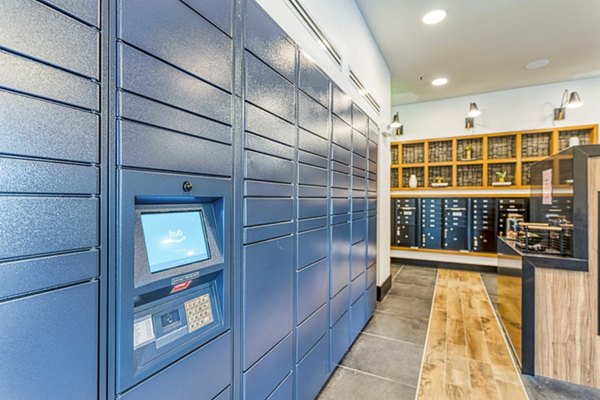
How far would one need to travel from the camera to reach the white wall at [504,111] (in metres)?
4.48

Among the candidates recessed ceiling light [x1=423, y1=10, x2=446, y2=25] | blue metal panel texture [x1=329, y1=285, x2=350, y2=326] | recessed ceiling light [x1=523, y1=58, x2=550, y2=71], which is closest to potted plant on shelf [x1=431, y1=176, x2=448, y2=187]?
recessed ceiling light [x1=523, y1=58, x2=550, y2=71]

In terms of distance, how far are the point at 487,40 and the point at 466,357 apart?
3.31m

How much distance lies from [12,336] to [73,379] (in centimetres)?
17

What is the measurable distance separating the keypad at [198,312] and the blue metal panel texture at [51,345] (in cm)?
29

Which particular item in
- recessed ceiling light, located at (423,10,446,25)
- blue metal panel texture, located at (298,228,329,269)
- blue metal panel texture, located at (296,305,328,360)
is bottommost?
blue metal panel texture, located at (296,305,328,360)

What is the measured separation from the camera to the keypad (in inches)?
37.4

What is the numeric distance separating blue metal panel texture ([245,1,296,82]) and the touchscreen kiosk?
0.61 metres

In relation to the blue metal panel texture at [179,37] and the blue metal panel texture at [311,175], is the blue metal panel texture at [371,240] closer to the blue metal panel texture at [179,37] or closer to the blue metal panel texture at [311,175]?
the blue metal panel texture at [311,175]

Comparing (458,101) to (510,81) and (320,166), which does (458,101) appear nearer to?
(510,81)

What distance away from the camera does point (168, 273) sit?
863 mm

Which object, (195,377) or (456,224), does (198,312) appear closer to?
(195,377)

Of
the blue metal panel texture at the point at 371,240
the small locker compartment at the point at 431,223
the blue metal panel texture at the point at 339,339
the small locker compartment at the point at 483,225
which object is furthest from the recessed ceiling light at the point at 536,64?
the blue metal panel texture at the point at 339,339

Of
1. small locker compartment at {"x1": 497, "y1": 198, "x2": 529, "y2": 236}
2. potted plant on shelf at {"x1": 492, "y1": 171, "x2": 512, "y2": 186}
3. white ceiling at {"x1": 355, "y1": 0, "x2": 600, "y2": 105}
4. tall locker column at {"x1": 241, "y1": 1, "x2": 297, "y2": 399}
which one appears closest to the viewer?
tall locker column at {"x1": 241, "y1": 1, "x2": 297, "y2": 399}

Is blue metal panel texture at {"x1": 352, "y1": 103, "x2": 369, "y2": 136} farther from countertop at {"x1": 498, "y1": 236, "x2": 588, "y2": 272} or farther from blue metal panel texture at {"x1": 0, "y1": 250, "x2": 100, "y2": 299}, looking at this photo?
blue metal panel texture at {"x1": 0, "y1": 250, "x2": 100, "y2": 299}
